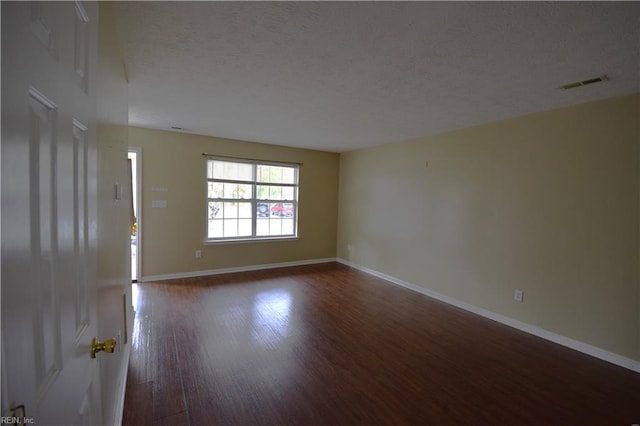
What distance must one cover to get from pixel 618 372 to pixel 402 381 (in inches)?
75.4

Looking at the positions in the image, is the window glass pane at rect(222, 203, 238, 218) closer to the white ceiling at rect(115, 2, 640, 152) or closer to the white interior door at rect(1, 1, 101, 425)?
the white ceiling at rect(115, 2, 640, 152)

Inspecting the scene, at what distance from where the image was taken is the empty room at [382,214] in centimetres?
66

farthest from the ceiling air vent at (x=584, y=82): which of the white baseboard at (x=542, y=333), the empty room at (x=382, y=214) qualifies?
the white baseboard at (x=542, y=333)

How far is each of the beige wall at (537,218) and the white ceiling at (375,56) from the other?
1.12ft

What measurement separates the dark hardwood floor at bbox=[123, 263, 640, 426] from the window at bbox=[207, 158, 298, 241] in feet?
5.43

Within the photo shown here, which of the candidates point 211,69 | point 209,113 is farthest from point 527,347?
point 209,113

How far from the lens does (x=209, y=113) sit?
346cm

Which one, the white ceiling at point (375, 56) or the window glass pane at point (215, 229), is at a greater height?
the white ceiling at point (375, 56)

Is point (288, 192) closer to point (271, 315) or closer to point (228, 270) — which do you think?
point (228, 270)

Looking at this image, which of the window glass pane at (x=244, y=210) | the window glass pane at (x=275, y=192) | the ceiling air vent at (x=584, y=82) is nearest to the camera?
the ceiling air vent at (x=584, y=82)

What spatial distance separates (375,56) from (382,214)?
11.3 ft

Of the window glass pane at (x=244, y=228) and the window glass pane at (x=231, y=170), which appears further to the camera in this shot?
the window glass pane at (x=244, y=228)

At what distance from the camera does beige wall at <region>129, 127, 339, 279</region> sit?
4.45 m

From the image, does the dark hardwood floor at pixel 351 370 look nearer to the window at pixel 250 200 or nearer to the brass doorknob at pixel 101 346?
the brass doorknob at pixel 101 346
